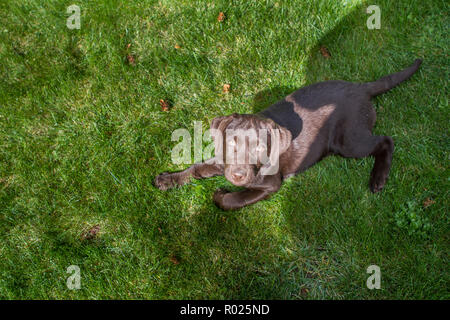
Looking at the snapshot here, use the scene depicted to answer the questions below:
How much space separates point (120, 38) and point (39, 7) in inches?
54.6

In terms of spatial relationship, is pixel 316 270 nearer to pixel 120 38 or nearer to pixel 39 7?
pixel 120 38

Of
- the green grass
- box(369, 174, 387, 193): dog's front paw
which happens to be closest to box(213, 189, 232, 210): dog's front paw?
the green grass

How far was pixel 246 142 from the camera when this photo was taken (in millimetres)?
2863

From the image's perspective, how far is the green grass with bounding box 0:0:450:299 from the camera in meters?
3.29

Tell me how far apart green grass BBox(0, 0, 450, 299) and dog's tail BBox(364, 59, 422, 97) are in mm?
166

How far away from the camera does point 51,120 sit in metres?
4.09

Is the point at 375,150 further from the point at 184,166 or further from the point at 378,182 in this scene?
the point at 184,166

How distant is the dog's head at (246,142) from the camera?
9.43 ft

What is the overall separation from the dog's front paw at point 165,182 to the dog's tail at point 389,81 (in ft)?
7.86

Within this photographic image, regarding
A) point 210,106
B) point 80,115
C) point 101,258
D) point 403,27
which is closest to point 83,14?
point 80,115

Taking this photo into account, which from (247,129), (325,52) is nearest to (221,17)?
(325,52)

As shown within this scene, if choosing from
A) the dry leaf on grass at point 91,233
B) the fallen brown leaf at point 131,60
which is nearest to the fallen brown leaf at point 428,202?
the dry leaf on grass at point 91,233

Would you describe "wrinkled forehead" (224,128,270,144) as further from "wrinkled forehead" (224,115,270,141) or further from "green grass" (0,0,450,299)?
"green grass" (0,0,450,299)

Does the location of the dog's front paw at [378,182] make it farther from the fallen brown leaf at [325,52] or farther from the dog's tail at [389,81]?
the fallen brown leaf at [325,52]
